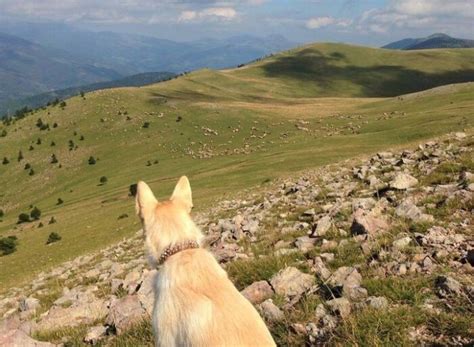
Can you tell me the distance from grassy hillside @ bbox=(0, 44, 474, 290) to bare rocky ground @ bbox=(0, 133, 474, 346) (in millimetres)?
21338

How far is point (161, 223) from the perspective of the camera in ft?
17.1

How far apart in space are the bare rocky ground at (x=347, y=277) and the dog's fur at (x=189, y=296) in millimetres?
1664

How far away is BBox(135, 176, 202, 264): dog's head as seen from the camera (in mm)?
5113

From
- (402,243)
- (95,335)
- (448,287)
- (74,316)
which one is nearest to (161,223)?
(448,287)

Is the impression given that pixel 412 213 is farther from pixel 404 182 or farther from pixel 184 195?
pixel 184 195

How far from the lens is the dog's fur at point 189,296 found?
14.4 ft

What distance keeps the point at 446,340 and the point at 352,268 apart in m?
2.61

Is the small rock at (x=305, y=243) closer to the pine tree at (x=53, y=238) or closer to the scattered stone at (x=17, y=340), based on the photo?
the scattered stone at (x=17, y=340)

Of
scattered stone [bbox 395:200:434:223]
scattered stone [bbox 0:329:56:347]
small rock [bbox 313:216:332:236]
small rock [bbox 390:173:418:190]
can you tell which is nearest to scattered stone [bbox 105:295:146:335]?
scattered stone [bbox 0:329:56:347]

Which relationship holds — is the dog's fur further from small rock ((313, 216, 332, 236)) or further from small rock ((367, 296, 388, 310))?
small rock ((313, 216, 332, 236))

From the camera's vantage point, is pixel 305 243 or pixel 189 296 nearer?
pixel 189 296

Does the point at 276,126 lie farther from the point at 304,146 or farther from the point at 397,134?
the point at 397,134

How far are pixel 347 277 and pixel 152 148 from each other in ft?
286

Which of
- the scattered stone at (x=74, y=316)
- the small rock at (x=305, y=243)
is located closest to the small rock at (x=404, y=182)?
the small rock at (x=305, y=243)
